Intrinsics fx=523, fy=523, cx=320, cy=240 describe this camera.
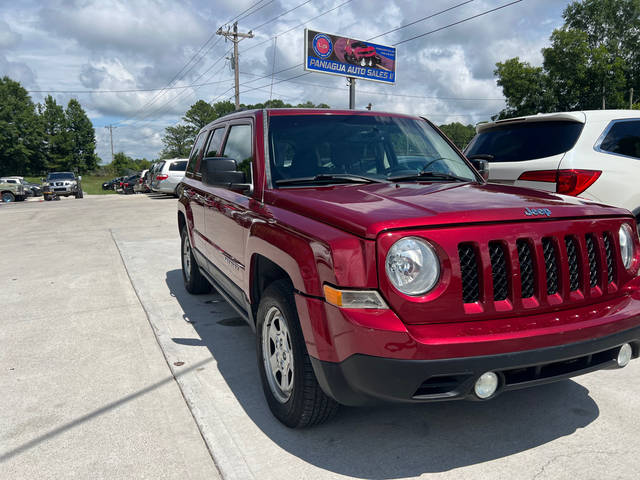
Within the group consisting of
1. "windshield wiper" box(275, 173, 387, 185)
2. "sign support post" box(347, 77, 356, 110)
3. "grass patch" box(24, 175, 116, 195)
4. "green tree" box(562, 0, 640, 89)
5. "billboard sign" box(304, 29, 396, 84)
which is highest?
"green tree" box(562, 0, 640, 89)

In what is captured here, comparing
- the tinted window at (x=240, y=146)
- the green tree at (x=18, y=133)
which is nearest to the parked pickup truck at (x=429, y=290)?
the tinted window at (x=240, y=146)

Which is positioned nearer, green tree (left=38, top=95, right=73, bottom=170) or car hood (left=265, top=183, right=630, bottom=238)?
car hood (left=265, top=183, right=630, bottom=238)

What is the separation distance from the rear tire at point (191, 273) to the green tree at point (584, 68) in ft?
139

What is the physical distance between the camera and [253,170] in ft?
11.6

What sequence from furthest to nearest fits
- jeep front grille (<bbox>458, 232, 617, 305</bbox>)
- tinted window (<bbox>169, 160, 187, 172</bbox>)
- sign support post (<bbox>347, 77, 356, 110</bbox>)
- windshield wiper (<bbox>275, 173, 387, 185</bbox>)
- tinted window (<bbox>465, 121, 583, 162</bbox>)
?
sign support post (<bbox>347, 77, 356, 110</bbox>) → tinted window (<bbox>169, 160, 187, 172</bbox>) → tinted window (<bbox>465, 121, 583, 162</bbox>) → windshield wiper (<bbox>275, 173, 387, 185</bbox>) → jeep front grille (<bbox>458, 232, 617, 305</bbox>)

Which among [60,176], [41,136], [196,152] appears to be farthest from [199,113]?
[196,152]

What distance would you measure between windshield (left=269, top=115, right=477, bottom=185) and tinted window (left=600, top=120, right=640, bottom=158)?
7.59ft

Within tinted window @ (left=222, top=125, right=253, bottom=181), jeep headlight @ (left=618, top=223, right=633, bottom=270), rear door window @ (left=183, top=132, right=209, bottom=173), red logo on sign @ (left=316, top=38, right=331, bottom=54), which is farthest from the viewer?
red logo on sign @ (left=316, top=38, right=331, bottom=54)

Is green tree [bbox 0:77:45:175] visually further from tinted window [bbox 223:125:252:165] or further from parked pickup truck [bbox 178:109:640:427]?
parked pickup truck [bbox 178:109:640:427]

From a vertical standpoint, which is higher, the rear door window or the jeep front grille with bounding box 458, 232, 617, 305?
the rear door window

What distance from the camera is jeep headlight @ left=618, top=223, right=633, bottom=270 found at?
2822mm

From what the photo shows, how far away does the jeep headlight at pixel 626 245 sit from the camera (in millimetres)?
2822

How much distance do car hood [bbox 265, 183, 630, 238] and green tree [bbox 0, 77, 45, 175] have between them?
8392 centimetres

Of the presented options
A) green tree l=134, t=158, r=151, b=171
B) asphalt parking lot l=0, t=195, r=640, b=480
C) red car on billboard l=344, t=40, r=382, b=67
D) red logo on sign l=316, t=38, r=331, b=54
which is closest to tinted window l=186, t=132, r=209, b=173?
asphalt parking lot l=0, t=195, r=640, b=480
